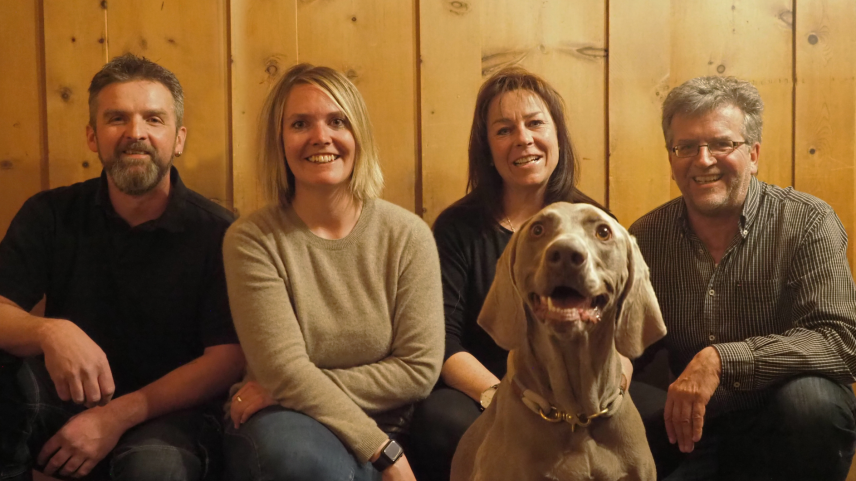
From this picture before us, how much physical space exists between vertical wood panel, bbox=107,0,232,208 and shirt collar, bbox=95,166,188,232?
340mm

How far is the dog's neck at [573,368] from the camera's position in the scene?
1.63 meters

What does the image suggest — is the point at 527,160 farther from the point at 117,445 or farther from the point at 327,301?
the point at 117,445

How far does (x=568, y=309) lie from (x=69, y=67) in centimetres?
216

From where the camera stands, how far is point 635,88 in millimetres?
2861

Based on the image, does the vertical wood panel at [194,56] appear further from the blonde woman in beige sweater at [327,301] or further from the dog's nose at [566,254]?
the dog's nose at [566,254]

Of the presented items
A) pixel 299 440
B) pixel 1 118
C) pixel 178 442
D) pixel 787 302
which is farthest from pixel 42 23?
pixel 787 302

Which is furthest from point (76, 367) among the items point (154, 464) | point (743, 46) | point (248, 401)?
point (743, 46)

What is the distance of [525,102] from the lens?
247 cm

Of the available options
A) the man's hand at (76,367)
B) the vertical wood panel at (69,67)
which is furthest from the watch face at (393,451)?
the vertical wood panel at (69,67)

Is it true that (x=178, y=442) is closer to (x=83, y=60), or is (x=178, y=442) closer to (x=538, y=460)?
(x=538, y=460)

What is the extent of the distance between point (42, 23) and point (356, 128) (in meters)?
1.38

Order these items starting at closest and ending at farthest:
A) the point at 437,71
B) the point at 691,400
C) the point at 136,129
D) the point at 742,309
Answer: the point at 691,400
the point at 742,309
the point at 136,129
the point at 437,71

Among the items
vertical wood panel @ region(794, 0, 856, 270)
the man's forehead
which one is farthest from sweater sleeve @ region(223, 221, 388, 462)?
vertical wood panel @ region(794, 0, 856, 270)

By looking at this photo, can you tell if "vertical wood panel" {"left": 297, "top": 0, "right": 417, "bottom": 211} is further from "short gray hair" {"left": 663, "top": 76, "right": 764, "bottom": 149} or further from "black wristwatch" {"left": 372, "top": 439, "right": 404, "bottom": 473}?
"black wristwatch" {"left": 372, "top": 439, "right": 404, "bottom": 473}
